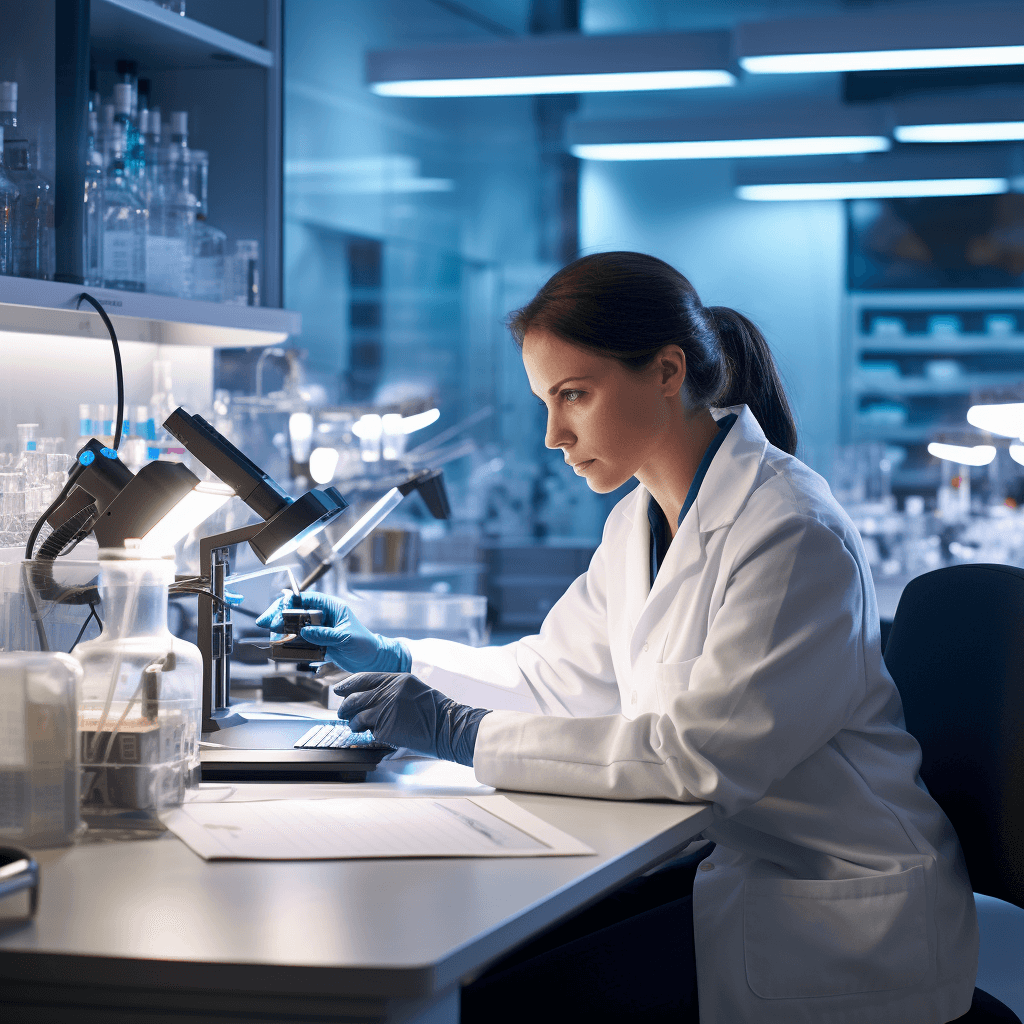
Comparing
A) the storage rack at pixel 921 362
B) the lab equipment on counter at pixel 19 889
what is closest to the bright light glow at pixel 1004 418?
the storage rack at pixel 921 362

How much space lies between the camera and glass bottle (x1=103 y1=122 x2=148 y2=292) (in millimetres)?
1577

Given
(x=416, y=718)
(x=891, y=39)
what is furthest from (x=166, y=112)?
(x=891, y=39)

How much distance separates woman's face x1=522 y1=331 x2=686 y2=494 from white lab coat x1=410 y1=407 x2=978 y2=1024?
18 cm

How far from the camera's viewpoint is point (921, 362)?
16.7ft

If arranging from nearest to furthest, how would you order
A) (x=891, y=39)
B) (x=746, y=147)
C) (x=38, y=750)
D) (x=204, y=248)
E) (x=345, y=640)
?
1. (x=38, y=750)
2. (x=345, y=640)
3. (x=204, y=248)
4. (x=891, y=39)
5. (x=746, y=147)

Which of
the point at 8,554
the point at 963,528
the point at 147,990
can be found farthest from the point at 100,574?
the point at 963,528

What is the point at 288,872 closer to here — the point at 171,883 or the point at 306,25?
the point at 171,883

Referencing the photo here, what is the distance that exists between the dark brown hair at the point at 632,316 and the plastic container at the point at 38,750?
71 centimetres

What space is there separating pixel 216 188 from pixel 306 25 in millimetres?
3047

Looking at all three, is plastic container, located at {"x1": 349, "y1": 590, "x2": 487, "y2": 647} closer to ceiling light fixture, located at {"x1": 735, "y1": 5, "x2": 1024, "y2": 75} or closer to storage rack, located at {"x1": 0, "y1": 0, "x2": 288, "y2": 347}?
storage rack, located at {"x1": 0, "y1": 0, "x2": 288, "y2": 347}

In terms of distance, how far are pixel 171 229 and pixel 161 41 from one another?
271 millimetres

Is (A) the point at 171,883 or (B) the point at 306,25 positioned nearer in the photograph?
(A) the point at 171,883

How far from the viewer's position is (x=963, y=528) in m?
4.42

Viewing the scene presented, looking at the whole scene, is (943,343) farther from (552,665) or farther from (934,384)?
(552,665)
